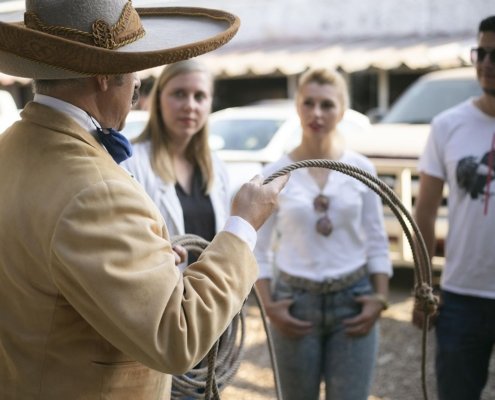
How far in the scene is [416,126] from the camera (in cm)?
722

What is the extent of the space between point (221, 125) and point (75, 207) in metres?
6.86

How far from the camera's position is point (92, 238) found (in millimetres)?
1563

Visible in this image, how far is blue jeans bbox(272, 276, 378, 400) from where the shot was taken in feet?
10.2

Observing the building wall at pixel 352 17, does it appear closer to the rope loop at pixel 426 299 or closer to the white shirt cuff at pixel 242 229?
the rope loop at pixel 426 299

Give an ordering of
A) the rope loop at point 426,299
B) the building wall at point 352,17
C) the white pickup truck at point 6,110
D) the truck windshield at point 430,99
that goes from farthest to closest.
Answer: the building wall at point 352,17
the white pickup truck at point 6,110
the truck windshield at point 430,99
the rope loop at point 426,299

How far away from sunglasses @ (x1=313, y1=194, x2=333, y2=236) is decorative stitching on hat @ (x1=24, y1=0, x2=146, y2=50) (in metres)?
1.61

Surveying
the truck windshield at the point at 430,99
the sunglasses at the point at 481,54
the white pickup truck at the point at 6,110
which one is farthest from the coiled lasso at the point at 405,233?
the white pickup truck at the point at 6,110

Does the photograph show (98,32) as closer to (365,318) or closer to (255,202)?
(255,202)

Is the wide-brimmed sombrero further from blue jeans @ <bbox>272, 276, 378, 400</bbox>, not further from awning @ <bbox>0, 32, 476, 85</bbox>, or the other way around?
awning @ <bbox>0, 32, 476, 85</bbox>

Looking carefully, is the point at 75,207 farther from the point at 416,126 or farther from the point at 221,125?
the point at 221,125

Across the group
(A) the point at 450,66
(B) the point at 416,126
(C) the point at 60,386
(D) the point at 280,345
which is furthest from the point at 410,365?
(A) the point at 450,66

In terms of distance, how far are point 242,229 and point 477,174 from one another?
1565mm

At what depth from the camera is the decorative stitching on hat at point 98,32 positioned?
1685mm

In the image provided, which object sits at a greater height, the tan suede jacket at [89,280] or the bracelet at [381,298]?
the tan suede jacket at [89,280]
